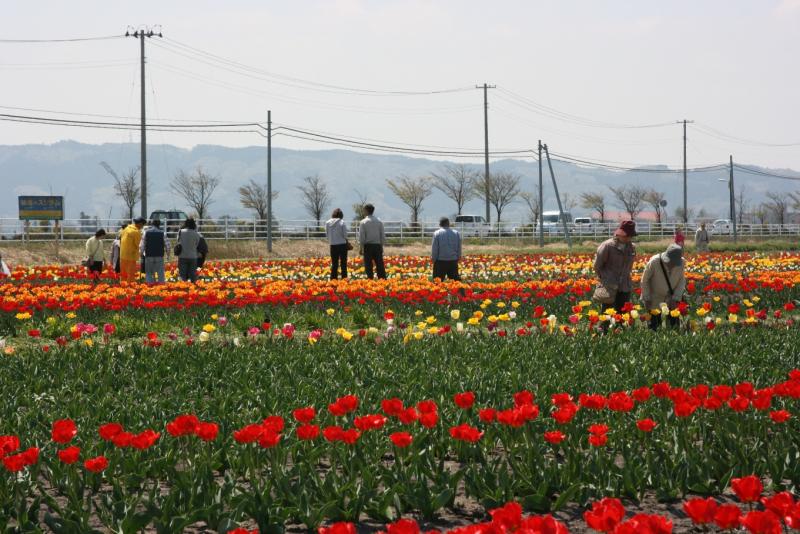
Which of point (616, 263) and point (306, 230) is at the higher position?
point (306, 230)

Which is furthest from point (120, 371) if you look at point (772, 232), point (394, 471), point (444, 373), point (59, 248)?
point (772, 232)

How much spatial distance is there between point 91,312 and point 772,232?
59028 millimetres

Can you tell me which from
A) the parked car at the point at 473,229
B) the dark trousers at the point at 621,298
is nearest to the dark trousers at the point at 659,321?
the dark trousers at the point at 621,298

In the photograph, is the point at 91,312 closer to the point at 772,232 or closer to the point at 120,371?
the point at 120,371

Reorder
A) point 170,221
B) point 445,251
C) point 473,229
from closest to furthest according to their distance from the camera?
point 445,251 → point 170,221 → point 473,229

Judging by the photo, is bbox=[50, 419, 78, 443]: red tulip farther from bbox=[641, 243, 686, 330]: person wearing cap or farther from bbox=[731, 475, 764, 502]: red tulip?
bbox=[641, 243, 686, 330]: person wearing cap

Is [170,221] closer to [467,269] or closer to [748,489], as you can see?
[467,269]

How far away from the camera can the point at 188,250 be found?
18.5 meters

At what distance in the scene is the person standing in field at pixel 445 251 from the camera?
1761cm

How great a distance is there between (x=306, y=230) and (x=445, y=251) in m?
27.9

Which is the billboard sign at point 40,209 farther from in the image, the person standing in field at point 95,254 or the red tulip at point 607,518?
the red tulip at point 607,518

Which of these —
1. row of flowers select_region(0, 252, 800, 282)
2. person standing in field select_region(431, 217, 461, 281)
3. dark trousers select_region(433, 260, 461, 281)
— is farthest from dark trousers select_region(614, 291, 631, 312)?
row of flowers select_region(0, 252, 800, 282)

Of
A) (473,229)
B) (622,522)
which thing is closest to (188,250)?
(622,522)

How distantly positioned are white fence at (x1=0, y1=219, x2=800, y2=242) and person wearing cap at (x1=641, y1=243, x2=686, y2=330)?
90.4 feet
